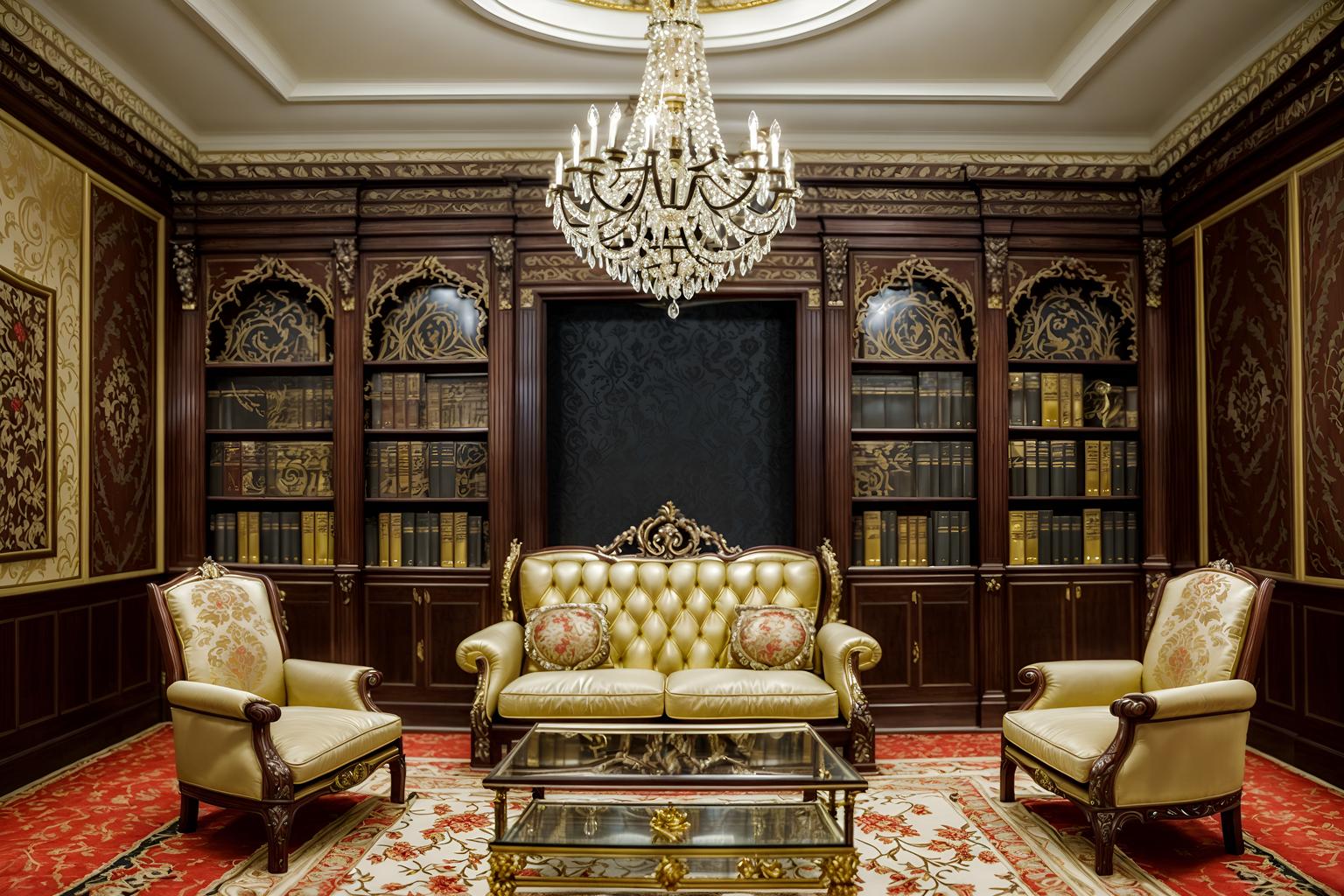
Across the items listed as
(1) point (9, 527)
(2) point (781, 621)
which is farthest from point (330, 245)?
(2) point (781, 621)

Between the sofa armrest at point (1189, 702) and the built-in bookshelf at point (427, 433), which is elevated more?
the built-in bookshelf at point (427, 433)

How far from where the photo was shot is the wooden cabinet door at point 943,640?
506cm

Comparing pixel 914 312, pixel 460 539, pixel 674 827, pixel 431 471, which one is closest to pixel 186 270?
pixel 431 471

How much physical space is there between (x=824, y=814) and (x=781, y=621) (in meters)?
1.63

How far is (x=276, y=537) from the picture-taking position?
520 cm

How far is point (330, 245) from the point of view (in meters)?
5.18

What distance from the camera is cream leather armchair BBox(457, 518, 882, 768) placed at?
4.07 metres

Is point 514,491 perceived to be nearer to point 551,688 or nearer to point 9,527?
point 551,688

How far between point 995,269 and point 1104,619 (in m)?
2.06

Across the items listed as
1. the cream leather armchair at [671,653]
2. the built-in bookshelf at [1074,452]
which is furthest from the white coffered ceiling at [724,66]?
the cream leather armchair at [671,653]

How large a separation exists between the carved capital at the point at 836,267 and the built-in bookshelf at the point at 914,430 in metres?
0.15

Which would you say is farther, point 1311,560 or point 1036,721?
point 1311,560

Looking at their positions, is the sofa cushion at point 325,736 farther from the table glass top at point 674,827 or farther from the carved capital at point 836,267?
the carved capital at point 836,267

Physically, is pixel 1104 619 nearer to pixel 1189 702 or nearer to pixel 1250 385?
pixel 1250 385
